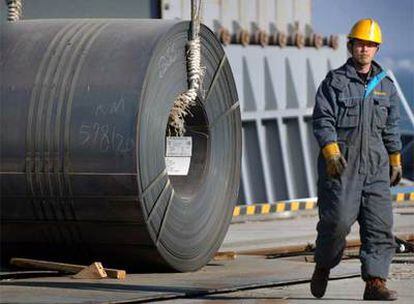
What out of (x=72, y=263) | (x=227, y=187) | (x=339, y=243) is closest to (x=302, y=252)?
(x=227, y=187)

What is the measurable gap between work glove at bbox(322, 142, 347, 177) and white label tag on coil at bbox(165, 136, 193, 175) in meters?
2.27

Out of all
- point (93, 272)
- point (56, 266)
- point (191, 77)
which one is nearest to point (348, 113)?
point (191, 77)

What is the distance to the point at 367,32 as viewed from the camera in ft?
27.3

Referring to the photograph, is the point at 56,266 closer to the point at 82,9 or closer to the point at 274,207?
the point at 82,9

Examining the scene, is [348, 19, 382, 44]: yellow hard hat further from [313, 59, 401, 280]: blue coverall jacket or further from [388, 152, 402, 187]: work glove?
[388, 152, 402, 187]: work glove

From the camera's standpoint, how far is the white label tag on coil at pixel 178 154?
1025 cm

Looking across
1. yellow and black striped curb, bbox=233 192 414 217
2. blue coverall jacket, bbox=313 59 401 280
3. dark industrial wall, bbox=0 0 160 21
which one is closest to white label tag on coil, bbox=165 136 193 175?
blue coverall jacket, bbox=313 59 401 280

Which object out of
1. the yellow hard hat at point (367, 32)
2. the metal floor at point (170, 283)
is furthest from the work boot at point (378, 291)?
the yellow hard hat at point (367, 32)

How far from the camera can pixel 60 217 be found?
30.7 ft

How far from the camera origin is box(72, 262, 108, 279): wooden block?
919cm

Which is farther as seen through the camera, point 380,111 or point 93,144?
point 93,144

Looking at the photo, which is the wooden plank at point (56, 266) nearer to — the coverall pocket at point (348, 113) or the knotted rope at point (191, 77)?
the knotted rope at point (191, 77)

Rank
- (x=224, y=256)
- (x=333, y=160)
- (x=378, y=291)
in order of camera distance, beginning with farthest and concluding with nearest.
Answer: (x=224, y=256), (x=378, y=291), (x=333, y=160)

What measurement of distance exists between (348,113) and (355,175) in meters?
0.36
